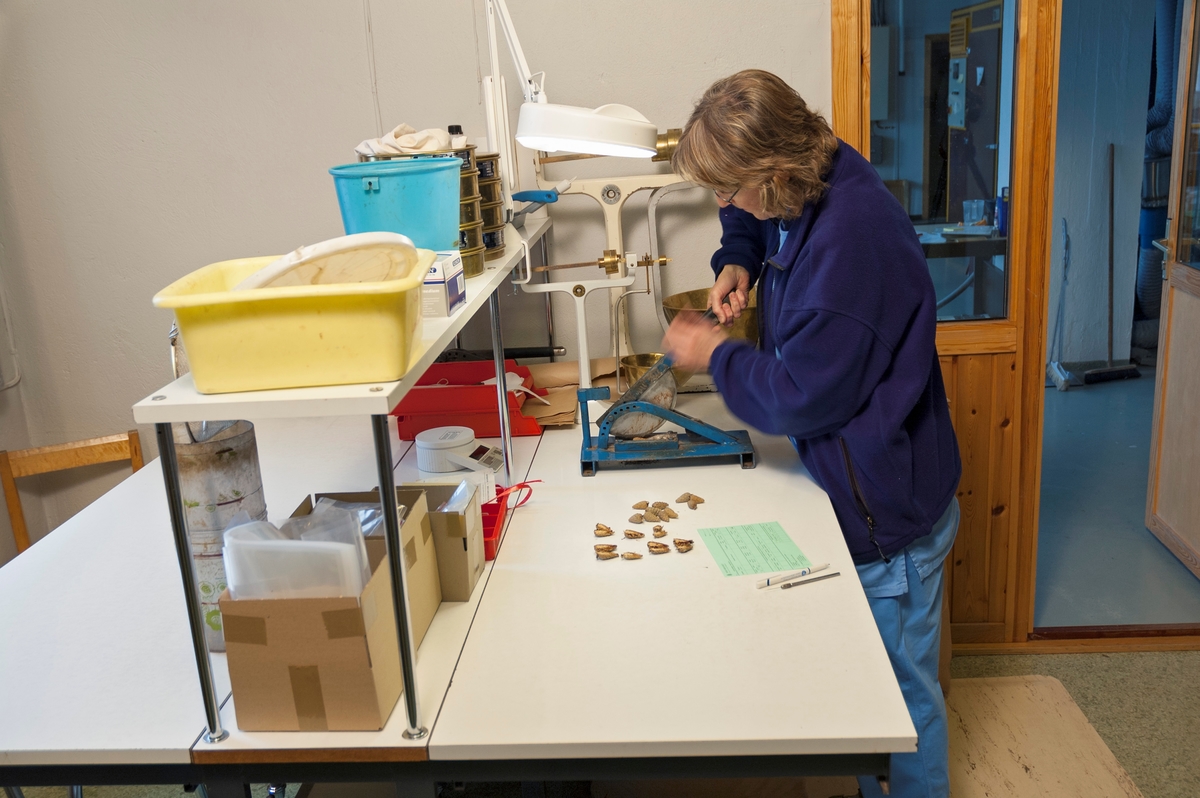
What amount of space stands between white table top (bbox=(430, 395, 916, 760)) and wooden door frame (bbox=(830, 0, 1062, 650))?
43.2 inches

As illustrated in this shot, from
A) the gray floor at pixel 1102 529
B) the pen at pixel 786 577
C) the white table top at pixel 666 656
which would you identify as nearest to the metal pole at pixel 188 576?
the white table top at pixel 666 656

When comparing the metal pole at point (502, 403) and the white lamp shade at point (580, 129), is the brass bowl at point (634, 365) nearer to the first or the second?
the metal pole at point (502, 403)

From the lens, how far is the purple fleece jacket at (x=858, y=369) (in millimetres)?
1537

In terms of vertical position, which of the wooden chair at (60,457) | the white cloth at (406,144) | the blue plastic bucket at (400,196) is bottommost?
the wooden chair at (60,457)

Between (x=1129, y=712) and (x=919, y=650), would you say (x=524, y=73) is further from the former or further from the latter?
(x=1129, y=712)

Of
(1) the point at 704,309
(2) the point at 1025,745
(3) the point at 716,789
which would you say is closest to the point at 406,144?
(1) the point at 704,309

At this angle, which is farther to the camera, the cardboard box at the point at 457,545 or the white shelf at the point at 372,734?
the cardboard box at the point at 457,545

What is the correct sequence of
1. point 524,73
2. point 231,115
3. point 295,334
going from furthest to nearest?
point 231,115
point 524,73
point 295,334

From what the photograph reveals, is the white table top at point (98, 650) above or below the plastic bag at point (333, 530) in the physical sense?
below

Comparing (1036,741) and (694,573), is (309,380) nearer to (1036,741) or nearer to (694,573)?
(694,573)

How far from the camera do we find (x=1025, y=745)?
7.87 feet

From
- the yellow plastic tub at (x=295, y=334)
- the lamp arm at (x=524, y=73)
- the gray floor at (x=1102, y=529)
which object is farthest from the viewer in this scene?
the gray floor at (x=1102, y=529)

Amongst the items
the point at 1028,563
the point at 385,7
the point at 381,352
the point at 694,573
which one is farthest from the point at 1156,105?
the point at 381,352

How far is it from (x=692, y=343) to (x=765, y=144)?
16.1 inches
